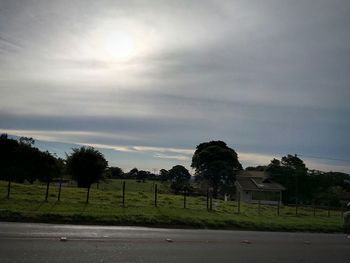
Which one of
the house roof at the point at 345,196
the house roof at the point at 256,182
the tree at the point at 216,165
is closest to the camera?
the house roof at the point at 256,182

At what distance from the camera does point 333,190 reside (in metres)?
75.0

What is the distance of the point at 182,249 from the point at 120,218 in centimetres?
897

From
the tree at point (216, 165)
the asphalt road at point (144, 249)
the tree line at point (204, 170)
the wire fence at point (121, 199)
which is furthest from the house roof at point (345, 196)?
the asphalt road at point (144, 249)

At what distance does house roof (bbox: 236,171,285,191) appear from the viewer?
232 ft

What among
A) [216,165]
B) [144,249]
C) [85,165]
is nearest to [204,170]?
[216,165]

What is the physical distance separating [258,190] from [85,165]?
2802cm

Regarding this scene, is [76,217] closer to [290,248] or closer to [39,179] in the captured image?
[290,248]

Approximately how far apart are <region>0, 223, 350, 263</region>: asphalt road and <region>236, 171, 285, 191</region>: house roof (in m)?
55.2

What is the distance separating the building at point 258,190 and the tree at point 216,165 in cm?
219

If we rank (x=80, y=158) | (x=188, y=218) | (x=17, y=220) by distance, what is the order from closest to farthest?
(x=17, y=220) < (x=188, y=218) < (x=80, y=158)

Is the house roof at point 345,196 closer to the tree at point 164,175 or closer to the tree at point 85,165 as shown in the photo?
the tree at point 85,165

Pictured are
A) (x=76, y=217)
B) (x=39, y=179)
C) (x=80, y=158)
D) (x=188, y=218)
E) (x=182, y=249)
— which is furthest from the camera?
(x=39, y=179)

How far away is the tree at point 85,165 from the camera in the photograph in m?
53.9

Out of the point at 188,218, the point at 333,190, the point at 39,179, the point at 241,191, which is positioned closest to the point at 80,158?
the point at 39,179
